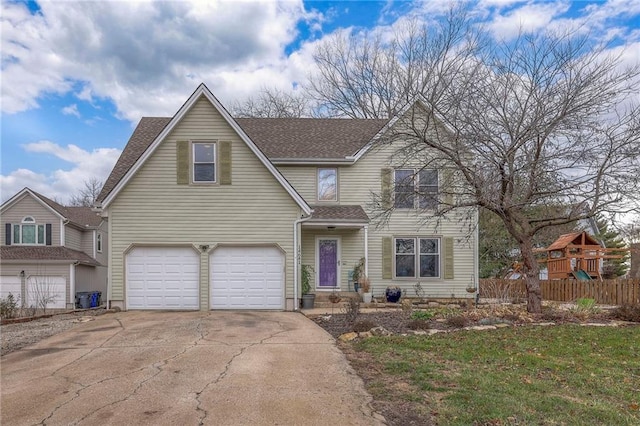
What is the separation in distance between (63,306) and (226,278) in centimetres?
1377

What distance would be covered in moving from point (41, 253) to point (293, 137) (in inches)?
573

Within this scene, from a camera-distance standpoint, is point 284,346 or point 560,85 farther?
point 560,85

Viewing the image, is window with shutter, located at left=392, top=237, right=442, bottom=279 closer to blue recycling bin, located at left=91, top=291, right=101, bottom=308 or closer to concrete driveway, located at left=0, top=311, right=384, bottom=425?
concrete driveway, located at left=0, top=311, right=384, bottom=425

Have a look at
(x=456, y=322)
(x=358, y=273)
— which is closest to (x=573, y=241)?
(x=358, y=273)

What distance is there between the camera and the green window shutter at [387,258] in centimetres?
1827

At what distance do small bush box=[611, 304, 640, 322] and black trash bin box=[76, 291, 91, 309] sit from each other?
2225 centimetres

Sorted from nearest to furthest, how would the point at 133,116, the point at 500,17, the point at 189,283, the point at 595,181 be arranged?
1. the point at 595,181
2. the point at 500,17
3. the point at 189,283
4. the point at 133,116

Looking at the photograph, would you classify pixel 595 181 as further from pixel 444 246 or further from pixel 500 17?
pixel 444 246

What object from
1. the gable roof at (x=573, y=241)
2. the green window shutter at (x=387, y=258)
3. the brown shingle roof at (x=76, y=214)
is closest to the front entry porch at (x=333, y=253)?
the green window shutter at (x=387, y=258)

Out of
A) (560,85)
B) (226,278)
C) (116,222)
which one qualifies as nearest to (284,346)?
(226,278)

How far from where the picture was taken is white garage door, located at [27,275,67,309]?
23891 mm

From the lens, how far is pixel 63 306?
24.3 metres

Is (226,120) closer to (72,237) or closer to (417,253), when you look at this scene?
(417,253)

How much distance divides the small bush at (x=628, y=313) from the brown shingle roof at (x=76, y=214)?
2365 centimetres
